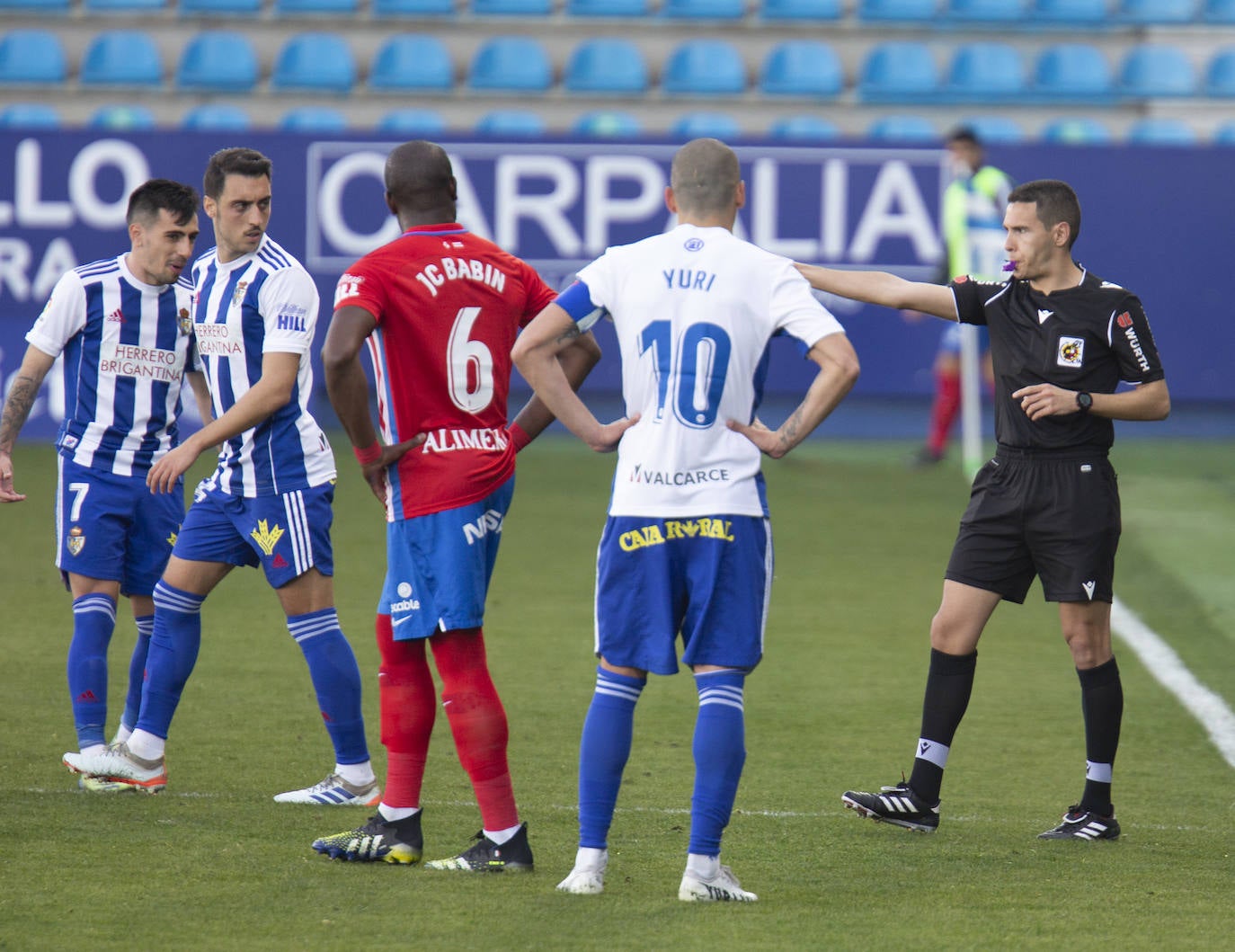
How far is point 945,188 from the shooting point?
13211 mm

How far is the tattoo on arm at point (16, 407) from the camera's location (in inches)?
206

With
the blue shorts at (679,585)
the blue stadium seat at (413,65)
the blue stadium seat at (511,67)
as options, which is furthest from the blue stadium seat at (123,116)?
the blue shorts at (679,585)

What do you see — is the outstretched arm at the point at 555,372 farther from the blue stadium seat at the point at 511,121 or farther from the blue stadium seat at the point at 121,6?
the blue stadium seat at the point at 121,6

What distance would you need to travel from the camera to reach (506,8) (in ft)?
54.6

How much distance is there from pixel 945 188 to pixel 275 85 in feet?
22.2

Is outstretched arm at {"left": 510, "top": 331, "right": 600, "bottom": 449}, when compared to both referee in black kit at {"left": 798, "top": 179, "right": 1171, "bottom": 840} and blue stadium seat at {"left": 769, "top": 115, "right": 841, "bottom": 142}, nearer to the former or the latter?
referee in black kit at {"left": 798, "top": 179, "right": 1171, "bottom": 840}

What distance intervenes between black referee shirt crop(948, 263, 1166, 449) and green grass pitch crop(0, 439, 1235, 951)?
119 cm

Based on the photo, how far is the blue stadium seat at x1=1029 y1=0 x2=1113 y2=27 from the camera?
16.9m

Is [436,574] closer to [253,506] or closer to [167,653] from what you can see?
[253,506]

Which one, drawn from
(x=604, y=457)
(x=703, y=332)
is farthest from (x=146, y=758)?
(x=604, y=457)

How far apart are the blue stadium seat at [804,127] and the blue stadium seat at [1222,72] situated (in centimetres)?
403

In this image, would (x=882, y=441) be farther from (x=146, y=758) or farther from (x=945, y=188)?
(x=146, y=758)

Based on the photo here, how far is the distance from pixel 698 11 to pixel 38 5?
6.53m

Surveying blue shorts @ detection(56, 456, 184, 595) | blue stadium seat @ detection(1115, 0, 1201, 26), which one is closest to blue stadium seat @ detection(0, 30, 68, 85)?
blue stadium seat @ detection(1115, 0, 1201, 26)
